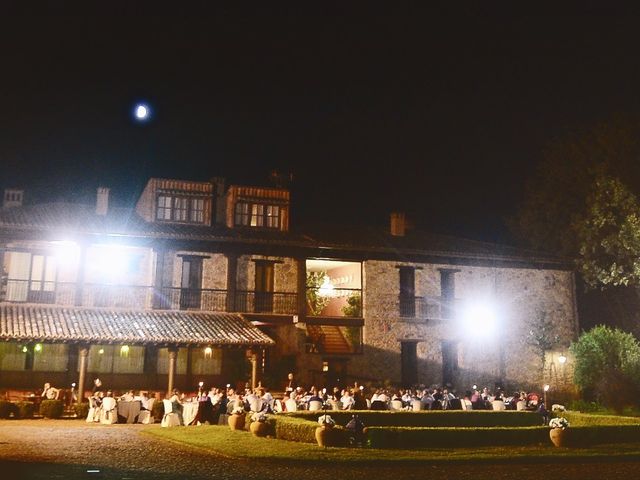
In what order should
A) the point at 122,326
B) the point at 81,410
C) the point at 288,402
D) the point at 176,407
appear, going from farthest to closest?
1. the point at 122,326
2. the point at 288,402
3. the point at 81,410
4. the point at 176,407

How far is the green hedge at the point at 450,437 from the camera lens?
658 inches

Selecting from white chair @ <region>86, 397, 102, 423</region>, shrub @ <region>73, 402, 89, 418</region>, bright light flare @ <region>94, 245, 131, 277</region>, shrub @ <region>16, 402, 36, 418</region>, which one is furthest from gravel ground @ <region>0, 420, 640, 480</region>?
bright light flare @ <region>94, 245, 131, 277</region>

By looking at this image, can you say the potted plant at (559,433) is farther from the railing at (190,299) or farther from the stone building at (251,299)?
the railing at (190,299)

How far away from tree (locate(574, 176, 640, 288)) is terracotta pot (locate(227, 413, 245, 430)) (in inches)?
890

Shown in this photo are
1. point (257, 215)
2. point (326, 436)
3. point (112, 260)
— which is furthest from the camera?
point (257, 215)

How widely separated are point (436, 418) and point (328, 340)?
387 inches

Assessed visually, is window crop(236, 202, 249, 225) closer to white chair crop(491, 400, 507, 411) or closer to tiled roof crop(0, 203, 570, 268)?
tiled roof crop(0, 203, 570, 268)

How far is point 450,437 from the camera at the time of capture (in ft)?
57.2

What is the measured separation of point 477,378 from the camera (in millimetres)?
32875

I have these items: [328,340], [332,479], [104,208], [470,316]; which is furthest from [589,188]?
[332,479]

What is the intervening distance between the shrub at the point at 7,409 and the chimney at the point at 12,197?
14.1 meters

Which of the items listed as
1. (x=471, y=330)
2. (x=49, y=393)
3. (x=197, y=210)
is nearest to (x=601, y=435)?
(x=471, y=330)

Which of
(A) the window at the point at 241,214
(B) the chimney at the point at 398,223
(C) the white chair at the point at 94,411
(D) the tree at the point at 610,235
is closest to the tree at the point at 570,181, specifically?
(D) the tree at the point at 610,235

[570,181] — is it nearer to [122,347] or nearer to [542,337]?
[542,337]
